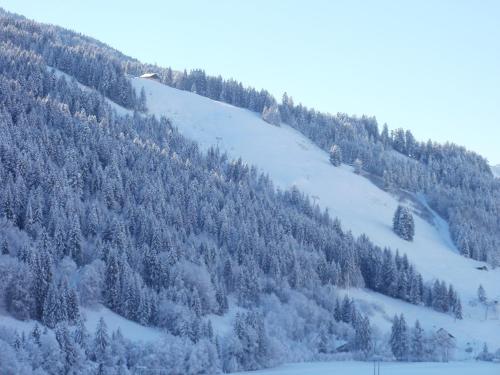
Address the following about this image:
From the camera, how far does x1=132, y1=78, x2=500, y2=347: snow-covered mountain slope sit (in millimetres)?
120312

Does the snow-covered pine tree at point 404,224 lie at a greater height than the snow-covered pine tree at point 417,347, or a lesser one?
greater

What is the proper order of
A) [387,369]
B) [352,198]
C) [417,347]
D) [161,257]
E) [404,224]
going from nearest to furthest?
1. [387,369]
2. [161,257]
3. [417,347]
4. [404,224]
5. [352,198]

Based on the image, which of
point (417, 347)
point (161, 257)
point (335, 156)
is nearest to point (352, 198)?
point (335, 156)

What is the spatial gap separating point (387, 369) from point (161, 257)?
33765 millimetres

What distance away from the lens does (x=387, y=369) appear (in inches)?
3305

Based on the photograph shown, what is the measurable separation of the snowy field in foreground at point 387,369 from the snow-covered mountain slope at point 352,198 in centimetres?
1846

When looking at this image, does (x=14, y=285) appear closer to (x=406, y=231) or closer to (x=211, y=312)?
(x=211, y=312)

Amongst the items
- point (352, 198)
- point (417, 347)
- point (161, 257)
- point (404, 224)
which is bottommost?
point (417, 347)

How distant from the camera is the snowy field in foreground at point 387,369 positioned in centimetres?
7628

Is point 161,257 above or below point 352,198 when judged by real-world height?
below

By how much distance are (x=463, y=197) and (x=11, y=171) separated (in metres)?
135

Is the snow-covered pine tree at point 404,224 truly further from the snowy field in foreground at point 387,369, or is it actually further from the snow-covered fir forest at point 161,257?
the snowy field in foreground at point 387,369

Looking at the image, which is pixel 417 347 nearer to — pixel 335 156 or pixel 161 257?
pixel 161 257

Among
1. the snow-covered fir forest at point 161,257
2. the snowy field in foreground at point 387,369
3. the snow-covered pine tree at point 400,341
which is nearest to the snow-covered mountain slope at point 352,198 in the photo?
the snow-covered fir forest at point 161,257
